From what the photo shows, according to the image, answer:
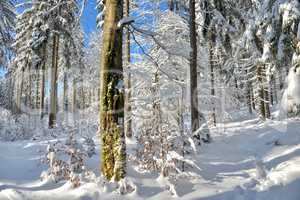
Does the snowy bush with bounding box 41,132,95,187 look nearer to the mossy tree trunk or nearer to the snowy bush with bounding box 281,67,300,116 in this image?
the mossy tree trunk

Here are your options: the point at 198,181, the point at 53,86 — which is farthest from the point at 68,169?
the point at 53,86

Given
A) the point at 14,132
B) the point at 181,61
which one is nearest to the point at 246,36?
the point at 181,61

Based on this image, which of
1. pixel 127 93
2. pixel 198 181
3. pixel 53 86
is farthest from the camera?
pixel 53 86

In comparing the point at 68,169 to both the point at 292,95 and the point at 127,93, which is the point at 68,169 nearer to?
the point at 292,95

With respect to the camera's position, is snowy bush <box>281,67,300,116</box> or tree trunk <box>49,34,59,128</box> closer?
snowy bush <box>281,67,300,116</box>

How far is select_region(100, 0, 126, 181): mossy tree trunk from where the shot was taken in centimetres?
577

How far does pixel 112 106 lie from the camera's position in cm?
584

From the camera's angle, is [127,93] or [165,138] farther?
[127,93]

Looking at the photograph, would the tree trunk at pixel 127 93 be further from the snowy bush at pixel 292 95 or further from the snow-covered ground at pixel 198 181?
the snowy bush at pixel 292 95

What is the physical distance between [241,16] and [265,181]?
1122cm

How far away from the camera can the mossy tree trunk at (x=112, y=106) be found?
18.9ft

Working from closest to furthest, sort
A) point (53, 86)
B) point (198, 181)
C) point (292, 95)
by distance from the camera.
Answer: point (198, 181), point (292, 95), point (53, 86)

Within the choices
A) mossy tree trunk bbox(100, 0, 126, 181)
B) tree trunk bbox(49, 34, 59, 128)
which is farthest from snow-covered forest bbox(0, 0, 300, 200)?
tree trunk bbox(49, 34, 59, 128)

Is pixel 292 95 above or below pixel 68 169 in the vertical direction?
above
